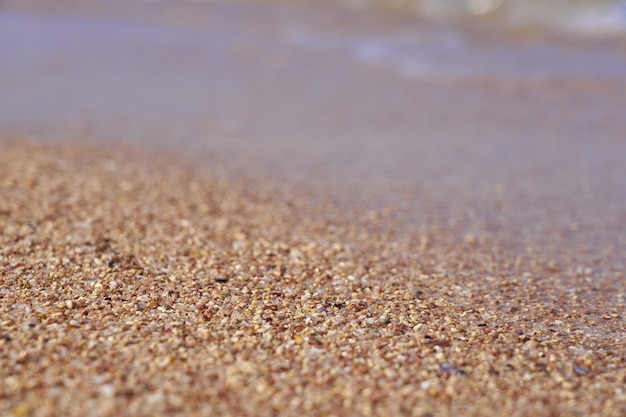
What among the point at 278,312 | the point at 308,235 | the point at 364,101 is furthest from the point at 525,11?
the point at 278,312

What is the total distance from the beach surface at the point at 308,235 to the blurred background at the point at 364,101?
0.12 ft

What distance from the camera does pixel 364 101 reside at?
308 inches

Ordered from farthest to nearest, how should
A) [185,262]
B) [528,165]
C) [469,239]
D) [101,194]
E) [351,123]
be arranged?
[351,123] → [528,165] → [101,194] → [469,239] → [185,262]

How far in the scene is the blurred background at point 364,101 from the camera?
5.51 m

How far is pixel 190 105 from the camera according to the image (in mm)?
7504

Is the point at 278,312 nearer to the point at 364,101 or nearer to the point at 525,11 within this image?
the point at 364,101

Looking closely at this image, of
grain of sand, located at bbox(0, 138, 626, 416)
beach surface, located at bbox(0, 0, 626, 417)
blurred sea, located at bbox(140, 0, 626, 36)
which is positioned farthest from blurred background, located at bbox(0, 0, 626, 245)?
grain of sand, located at bbox(0, 138, 626, 416)

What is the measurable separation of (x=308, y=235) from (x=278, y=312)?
1105mm

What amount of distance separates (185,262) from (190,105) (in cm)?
387

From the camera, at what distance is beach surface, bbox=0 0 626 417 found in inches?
111

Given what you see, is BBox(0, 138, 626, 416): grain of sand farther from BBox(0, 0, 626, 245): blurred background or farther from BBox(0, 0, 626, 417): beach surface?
BBox(0, 0, 626, 245): blurred background

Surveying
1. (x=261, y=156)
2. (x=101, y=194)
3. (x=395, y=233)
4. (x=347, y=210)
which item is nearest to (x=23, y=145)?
(x=101, y=194)

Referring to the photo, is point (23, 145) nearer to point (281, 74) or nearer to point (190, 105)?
point (190, 105)

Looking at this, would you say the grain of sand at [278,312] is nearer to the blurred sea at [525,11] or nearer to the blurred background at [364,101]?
the blurred background at [364,101]
